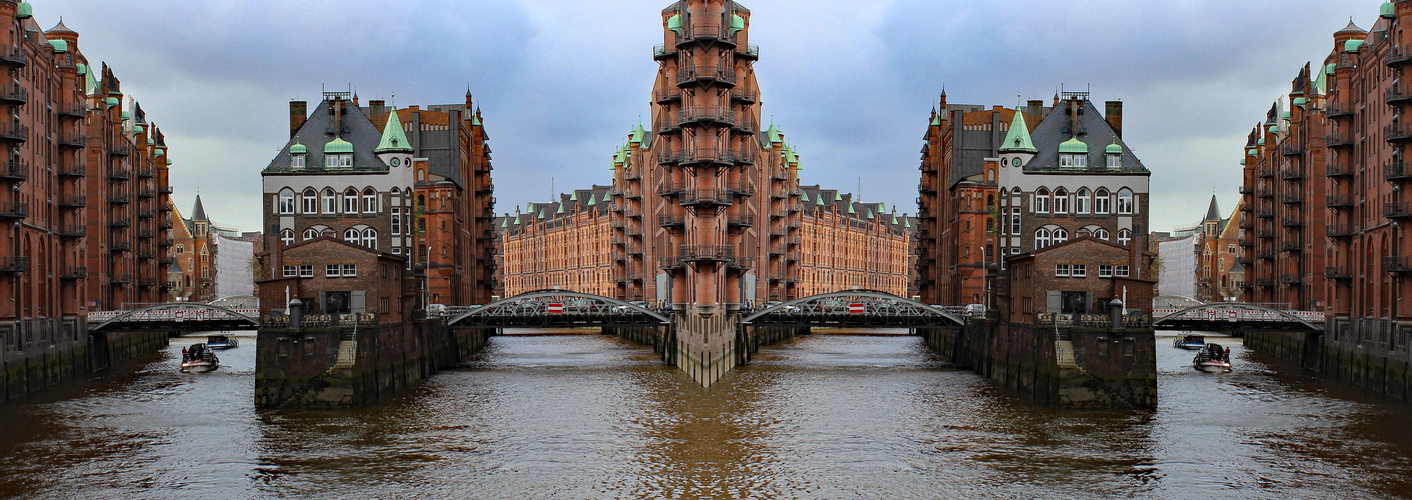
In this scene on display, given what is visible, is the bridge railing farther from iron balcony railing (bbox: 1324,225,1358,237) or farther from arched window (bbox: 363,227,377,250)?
arched window (bbox: 363,227,377,250)

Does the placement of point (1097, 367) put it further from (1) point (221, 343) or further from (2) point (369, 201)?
(1) point (221, 343)

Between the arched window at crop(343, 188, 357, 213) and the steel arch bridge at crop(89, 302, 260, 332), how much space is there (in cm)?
1705

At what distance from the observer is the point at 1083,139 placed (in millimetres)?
97000

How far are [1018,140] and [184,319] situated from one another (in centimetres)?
5637

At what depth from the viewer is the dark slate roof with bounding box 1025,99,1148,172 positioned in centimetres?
9506

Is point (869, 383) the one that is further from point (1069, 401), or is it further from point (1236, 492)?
point (1236, 492)

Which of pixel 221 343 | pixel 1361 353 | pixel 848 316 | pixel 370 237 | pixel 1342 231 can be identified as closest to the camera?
pixel 1361 353

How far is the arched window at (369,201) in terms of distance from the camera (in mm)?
95688

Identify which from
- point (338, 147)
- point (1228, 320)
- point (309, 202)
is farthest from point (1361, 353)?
point (309, 202)

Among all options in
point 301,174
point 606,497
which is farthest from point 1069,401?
point 301,174

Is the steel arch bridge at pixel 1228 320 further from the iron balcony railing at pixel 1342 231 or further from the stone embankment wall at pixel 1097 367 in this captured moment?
the stone embankment wall at pixel 1097 367

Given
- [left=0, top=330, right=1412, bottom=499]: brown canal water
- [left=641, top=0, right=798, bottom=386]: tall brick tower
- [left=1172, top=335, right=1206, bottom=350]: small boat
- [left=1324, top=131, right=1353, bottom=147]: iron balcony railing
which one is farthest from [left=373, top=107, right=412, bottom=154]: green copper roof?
[left=1172, top=335, right=1206, bottom=350]: small boat

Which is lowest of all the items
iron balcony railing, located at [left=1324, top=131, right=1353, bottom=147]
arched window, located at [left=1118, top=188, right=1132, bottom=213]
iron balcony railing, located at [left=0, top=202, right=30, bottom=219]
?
iron balcony railing, located at [left=0, top=202, right=30, bottom=219]

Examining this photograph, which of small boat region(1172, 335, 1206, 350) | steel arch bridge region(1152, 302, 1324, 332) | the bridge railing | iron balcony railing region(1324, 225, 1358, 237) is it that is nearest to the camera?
steel arch bridge region(1152, 302, 1324, 332)
